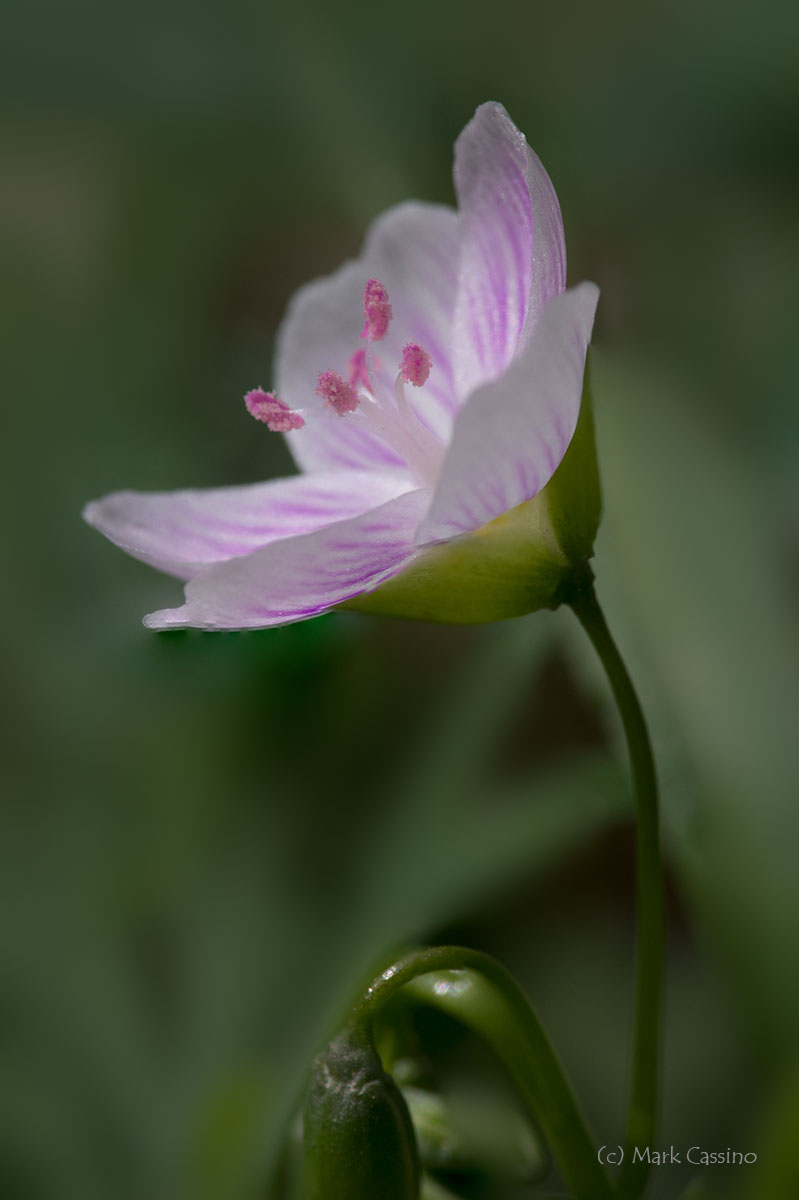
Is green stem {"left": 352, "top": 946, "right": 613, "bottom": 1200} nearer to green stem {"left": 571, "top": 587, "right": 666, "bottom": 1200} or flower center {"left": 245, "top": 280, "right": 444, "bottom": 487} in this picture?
green stem {"left": 571, "top": 587, "right": 666, "bottom": 1200}

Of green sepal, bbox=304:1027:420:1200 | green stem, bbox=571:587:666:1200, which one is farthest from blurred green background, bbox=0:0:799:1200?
green sepal, bbox=304:1027:420:1200

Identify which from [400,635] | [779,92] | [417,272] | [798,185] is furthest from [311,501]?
[779,92]

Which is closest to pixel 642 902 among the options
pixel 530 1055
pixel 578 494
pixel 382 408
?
pixel 530 1055

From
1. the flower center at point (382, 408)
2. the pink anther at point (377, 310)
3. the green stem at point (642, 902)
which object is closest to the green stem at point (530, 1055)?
the green stem at point (642, 902)

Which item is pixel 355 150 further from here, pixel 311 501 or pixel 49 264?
pixel 311 501

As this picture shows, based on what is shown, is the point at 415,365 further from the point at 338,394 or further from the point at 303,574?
the point at 303,574

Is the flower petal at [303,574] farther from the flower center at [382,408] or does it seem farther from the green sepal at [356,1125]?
the green sepal at [356,1125]
